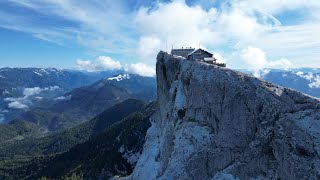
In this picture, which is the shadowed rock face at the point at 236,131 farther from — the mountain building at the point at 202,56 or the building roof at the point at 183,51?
the building roof at the point at 183,51

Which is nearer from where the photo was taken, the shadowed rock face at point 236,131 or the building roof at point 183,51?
the shadowed rock face at point 236,131

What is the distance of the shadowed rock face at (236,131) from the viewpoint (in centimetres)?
5456

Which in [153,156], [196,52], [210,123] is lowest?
[153,156]

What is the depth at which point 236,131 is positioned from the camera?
2589 inches

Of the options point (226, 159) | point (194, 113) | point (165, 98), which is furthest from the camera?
point (165, 98)

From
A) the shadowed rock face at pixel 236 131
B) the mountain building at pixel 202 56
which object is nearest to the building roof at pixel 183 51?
the mountain building at pixel 202 56

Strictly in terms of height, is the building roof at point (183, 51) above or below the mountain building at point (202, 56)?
above

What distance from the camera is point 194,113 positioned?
262 ft

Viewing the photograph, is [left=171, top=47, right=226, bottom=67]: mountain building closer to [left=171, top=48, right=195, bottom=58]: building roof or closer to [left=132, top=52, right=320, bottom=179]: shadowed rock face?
[left=132, top=52, right=320, bottom=179]: shadowed rock face

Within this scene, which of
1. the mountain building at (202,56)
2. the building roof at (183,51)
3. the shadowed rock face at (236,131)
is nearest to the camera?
the shadowed rock face at (236,131)

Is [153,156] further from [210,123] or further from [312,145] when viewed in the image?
[312,145]

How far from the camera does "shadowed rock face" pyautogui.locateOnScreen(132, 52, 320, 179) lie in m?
54.6

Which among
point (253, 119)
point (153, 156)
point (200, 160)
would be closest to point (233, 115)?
point (253, 119)

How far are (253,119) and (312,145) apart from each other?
41.5 feet
